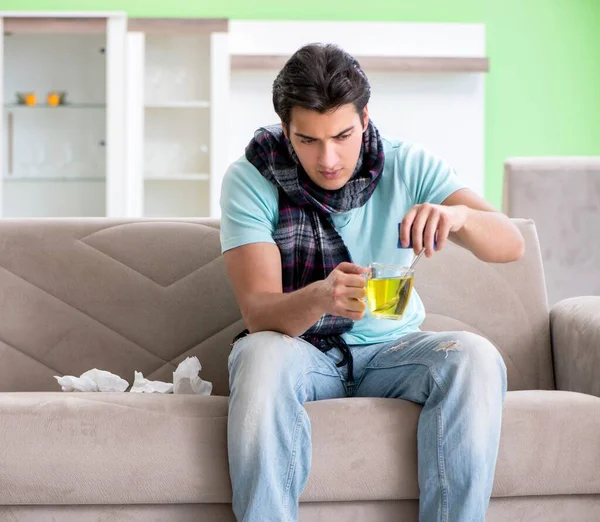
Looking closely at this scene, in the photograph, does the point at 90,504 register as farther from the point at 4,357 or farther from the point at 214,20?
the point at 214,20

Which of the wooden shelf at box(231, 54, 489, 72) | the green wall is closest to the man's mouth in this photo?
the wooden shelf at box(231, 54, 489, 72)

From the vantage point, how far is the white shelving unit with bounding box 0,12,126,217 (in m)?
4.75

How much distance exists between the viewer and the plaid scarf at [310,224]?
1827 millimetres

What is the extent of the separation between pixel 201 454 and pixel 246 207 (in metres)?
0.50

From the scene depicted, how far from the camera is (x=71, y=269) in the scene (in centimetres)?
219

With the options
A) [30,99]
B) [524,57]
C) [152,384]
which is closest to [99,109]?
[30,99]

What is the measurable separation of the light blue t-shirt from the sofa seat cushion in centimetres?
30

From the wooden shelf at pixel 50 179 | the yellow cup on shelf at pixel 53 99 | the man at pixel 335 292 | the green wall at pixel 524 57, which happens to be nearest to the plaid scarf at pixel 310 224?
the man at pixel 335 292

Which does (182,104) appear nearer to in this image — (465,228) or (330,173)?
(330,173)

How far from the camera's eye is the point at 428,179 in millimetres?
1887

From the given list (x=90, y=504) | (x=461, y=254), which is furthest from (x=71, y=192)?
(x=90, y=504)

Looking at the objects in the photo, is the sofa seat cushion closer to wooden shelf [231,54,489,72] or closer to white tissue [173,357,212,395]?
white tissue [173,357,212,395]

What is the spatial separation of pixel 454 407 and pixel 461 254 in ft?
2.49

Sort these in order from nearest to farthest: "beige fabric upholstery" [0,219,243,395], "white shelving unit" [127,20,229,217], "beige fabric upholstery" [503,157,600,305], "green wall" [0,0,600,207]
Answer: "beige fabric upholstery" [0,219,243,395] < "beige fabric upholstery" [503,157,600,305] < "white shelving unit" [127,20,229,217] < "green wall" [0,0,600,207]
